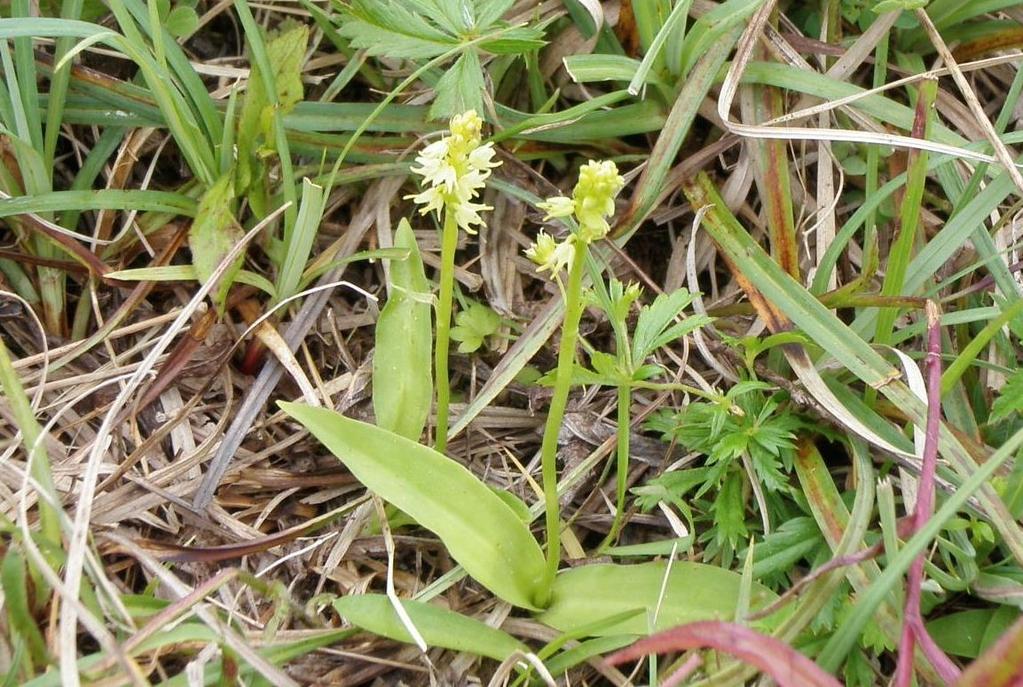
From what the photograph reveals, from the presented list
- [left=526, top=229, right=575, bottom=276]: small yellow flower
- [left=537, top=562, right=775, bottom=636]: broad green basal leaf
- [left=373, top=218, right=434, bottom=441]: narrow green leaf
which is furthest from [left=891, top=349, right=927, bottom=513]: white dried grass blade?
[left=373, top=218, right=434, bottom=441]: narrow green leaf

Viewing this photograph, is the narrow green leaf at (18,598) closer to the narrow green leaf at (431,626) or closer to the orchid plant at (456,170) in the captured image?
the narrow green leaf at (431,626)

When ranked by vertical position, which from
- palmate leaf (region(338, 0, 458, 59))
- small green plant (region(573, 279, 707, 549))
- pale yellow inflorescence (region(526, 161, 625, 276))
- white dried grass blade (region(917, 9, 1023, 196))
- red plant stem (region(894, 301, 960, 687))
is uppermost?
palmate leaf (region(338, 0, 458, 59))

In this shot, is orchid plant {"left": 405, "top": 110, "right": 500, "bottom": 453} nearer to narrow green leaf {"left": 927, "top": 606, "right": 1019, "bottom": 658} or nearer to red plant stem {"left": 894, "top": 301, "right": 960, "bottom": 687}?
red plant stem {"left": 894, "top": 301, "right": 960, "bottom": 687}

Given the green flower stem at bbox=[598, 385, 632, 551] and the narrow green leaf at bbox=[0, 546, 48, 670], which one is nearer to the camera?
the narrow green leaf at bbox=[0, 546, 48, 670]

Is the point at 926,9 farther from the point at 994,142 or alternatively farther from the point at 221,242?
the point at 221,242

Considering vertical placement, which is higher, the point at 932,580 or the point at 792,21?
the point at 792,21

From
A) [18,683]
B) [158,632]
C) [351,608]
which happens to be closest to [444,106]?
[351,608]
